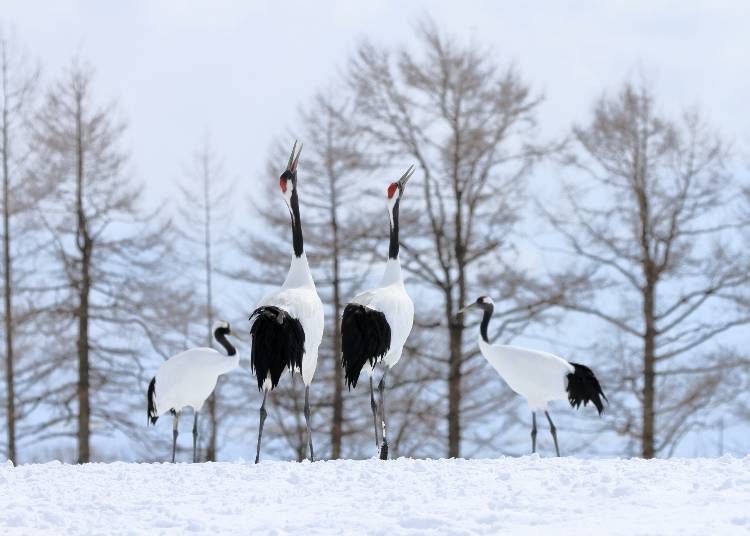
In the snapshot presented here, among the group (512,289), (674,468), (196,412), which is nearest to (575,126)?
(512,289)

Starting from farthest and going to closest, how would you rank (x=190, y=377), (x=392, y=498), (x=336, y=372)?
(x=336, y=372) < (x=190, y=377) < (x=392, y=498)

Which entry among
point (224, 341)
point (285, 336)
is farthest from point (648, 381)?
point (285, 336)

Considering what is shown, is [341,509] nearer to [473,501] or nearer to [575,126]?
[473,501]

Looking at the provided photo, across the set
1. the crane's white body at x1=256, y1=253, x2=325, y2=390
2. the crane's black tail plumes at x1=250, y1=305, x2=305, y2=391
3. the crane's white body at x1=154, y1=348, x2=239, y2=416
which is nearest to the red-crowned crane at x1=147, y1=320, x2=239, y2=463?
the crane's white body at x1=154, y1=348, x2=239, y2=416

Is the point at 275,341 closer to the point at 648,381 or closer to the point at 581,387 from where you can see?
the point at 581,387

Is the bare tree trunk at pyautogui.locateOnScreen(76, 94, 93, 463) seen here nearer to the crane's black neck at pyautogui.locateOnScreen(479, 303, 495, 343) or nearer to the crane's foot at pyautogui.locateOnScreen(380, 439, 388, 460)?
the crane's black neck at pyautogui.locateOnScreen(479, 303, 495, 343)

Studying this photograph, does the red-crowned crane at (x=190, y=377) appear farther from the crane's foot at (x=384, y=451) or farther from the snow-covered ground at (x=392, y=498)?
the snow-covered ground at (x=392, y=498)

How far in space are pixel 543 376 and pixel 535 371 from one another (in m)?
0.12

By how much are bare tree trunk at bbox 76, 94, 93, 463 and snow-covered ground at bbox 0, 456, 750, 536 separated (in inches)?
460

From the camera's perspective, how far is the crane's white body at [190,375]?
503 inches

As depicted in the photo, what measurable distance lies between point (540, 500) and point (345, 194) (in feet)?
43.0

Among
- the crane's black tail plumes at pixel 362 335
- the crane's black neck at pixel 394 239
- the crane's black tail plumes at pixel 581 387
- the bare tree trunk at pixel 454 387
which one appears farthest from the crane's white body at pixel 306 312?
the bare tree trunk at pixel 454 387

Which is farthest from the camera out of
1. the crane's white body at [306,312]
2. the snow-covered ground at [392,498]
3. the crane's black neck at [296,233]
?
the crane's black neck at [296,233]

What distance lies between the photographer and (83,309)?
19.9m
